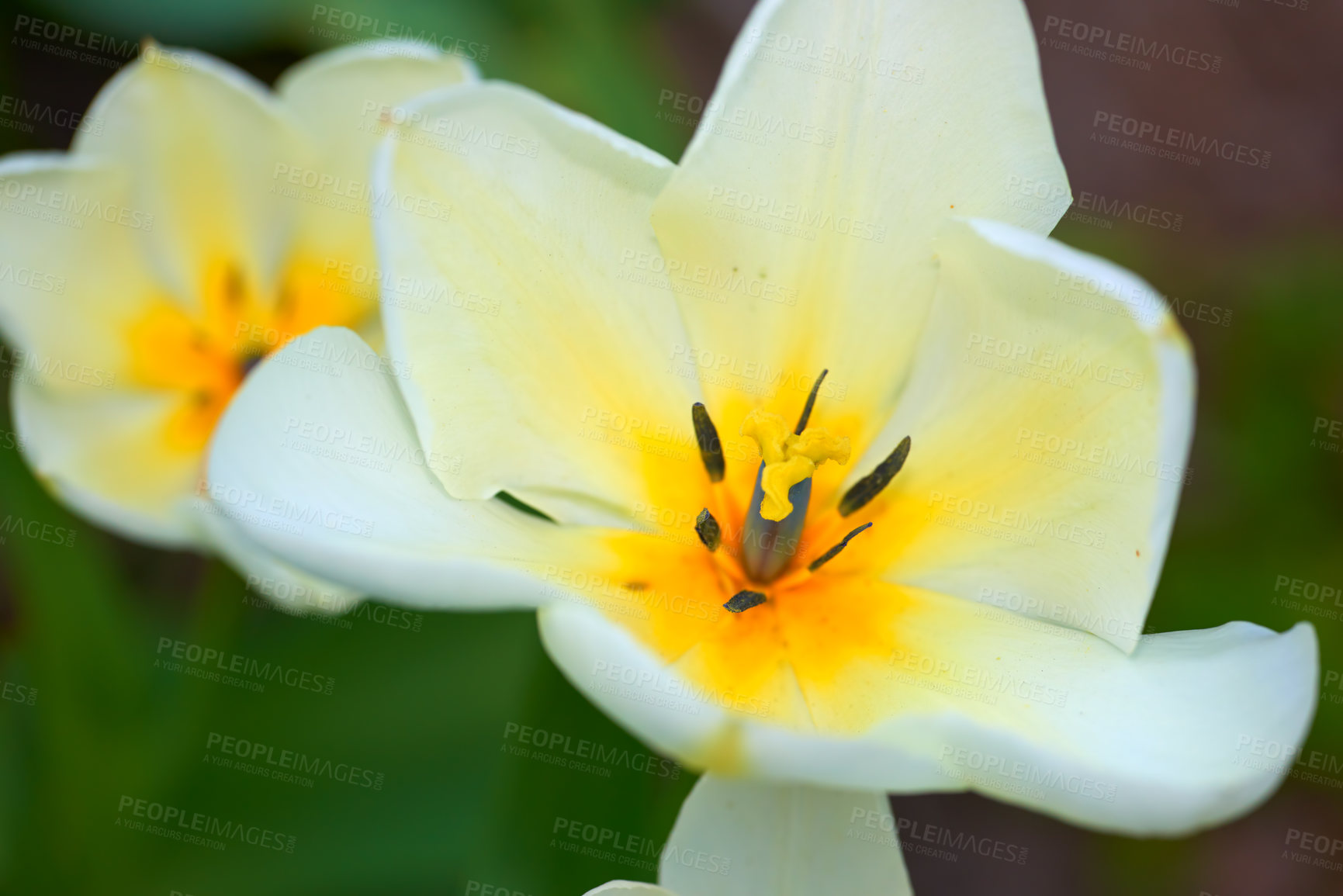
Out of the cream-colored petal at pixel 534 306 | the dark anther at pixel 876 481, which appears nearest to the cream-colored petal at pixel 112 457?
the cream-colored petal at pixel 534 306

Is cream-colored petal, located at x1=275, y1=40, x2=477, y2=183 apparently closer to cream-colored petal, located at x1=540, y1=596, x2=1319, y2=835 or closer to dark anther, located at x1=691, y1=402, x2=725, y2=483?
dark anther, located at x1=691, y1=402, x2=725, y2=483

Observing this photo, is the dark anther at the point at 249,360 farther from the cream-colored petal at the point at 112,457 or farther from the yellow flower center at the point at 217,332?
the cream-colored petal at the point at 112,457

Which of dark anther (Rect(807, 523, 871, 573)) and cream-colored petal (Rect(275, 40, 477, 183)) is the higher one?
cream-colored petal (Rect(275, 40, 477, 183))

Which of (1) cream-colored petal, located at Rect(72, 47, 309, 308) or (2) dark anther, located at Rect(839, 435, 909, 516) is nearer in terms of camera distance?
(2) dark anther, located at Rect(839, 435, 909, 516)

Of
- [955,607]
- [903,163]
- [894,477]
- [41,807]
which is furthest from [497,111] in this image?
[41,807]

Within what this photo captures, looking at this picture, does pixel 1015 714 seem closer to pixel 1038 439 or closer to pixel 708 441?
pixel 1038 439

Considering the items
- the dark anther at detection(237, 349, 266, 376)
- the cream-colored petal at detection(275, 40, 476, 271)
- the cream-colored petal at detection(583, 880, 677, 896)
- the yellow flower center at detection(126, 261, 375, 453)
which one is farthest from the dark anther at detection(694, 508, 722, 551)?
the dark anther at detection(237, 349, 266, 376)

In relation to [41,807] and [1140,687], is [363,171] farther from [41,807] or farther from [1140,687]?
[1140,687]
